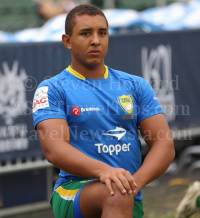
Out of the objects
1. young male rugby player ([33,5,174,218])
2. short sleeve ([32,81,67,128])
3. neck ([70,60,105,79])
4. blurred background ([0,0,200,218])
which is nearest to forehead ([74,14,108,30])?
young male rugby player ([33,5,174,218])

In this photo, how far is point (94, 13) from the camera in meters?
3.18

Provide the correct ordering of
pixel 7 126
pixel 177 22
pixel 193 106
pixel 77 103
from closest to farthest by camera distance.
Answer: pixel 77 103, pixel 7 126, pixel 193 106, pixel 177 22

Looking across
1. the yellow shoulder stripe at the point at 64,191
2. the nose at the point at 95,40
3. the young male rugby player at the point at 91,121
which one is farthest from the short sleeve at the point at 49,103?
the yellow shoulder stripe at the point at 64,191

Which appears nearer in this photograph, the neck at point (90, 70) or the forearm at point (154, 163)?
the forearm at point (154, 163)

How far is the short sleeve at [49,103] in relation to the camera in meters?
3.06

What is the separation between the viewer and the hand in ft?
8.73

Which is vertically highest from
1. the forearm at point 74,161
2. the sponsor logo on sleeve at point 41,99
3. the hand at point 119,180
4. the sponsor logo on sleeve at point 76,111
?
the sponsor logo on sleeve at point 41,99

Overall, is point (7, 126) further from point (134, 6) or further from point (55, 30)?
point (134, 6)

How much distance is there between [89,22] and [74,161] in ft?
3.13

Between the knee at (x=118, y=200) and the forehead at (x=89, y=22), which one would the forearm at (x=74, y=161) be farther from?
the forehead at (x=89, y=22)

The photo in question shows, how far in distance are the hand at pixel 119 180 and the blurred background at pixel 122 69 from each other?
3.77 m

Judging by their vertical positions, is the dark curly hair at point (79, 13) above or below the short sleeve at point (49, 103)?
above

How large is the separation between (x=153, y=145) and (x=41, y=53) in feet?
12.8

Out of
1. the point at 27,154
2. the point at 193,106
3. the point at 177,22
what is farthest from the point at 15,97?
the point at 177,22
